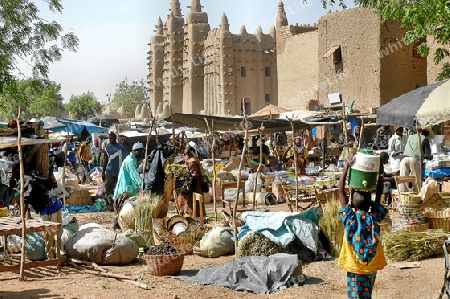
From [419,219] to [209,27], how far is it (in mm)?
48346

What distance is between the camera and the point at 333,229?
7.78 m

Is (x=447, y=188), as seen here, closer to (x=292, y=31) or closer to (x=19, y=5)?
(x=19, y=5)

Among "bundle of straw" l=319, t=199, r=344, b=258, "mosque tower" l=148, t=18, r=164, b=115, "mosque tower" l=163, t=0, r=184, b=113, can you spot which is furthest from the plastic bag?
"mosque tower" l=148, t=18, r=164, b=115

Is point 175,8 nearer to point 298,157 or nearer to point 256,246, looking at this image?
point 298,157

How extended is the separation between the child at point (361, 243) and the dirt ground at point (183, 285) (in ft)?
4.80

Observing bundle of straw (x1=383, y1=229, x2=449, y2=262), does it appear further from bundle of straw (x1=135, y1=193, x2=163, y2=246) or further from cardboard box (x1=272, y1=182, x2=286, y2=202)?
cardboard box (x1=272, y1=182, x2=286, y2=202)

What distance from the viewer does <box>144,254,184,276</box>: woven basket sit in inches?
273

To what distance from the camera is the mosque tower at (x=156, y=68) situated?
63406 mm

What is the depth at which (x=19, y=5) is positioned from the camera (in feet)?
43.2

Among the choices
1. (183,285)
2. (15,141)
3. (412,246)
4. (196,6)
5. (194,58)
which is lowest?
(183,285)

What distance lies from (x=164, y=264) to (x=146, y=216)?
204 cm

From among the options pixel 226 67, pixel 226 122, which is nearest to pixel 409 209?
pixel 226 122

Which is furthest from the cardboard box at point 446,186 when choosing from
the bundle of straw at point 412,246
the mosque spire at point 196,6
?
the mosque spire at point 196,6

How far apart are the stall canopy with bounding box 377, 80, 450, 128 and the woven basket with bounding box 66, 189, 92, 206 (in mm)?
7423
